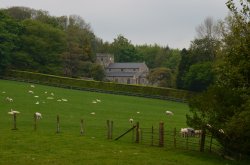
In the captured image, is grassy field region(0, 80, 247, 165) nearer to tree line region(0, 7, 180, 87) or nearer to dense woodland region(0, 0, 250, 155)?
dense woodland region(0, 0, 250, 155)

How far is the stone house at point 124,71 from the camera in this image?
16750 cm

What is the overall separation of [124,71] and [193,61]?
66.6 metres

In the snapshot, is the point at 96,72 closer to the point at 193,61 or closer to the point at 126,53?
the point at 193,61

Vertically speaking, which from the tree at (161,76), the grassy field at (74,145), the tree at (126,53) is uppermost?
the tree at (126,53)

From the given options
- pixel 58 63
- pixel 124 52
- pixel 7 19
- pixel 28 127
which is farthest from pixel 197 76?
pixel 124 52

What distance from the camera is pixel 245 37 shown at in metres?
25.5

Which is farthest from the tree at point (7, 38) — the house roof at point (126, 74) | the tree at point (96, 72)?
the house roof at point (126, 74)

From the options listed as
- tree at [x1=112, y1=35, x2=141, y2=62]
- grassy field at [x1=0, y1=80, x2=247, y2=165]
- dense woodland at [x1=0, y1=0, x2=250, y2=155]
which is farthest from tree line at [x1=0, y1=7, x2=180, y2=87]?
grassy field at [x1=0, y1=80, x2=247, y2=165]

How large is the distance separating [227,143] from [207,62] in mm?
70628

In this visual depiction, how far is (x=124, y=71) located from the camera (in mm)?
171750

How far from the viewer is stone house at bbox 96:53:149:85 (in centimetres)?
16750

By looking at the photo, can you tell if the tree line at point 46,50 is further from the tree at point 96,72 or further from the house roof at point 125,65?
the house roof at point 125,65

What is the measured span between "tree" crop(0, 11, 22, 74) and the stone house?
60275mm

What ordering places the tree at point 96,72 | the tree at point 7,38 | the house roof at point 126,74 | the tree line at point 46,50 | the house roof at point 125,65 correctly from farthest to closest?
the house roof at point 126,74
the house roof at point 125,65
the tree at point 96,72
the tree line at point 46,50
the tree at point 7,38
